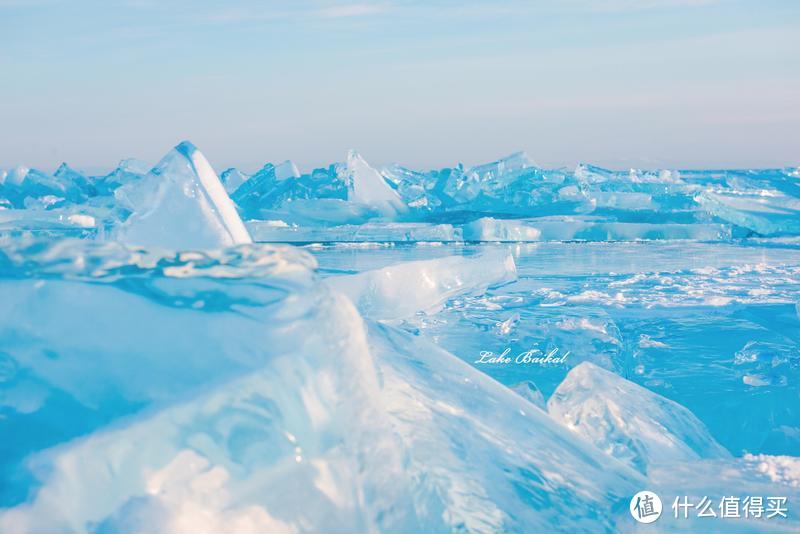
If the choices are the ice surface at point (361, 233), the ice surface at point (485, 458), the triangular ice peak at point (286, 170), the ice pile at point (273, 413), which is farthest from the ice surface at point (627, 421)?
the triangular ice peak at point (286, 170)

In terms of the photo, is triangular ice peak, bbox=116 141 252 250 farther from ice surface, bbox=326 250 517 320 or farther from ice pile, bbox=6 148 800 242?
ice pile, bbox=6 148 800 242

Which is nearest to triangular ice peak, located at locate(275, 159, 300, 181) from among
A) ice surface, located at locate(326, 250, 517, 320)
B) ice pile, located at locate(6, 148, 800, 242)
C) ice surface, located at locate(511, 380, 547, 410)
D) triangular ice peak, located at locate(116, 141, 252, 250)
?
ice pile, located at locate(6, 148, 800, 242)

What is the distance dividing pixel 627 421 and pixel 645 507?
0.68 m

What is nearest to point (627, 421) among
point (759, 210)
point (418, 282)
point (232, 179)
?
point (418, 282)

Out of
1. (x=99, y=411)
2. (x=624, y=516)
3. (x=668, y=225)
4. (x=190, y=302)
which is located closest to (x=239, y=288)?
(x=190, y=302)

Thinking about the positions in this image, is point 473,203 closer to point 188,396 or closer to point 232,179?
point 232,179

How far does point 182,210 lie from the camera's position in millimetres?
2779

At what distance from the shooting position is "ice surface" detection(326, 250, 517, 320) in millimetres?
4008

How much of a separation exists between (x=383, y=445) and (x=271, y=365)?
0.70 feet

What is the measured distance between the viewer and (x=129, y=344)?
1112 millimetres

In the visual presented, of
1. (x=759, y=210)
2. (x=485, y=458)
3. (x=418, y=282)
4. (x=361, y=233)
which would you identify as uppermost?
(x=485, y=458)

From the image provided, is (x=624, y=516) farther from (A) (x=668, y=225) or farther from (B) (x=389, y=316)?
(A) (x=668, y=225)

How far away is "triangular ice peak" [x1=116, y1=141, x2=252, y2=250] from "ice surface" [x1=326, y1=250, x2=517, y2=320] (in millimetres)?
788

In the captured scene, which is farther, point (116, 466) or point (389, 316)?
point (389, 316)
